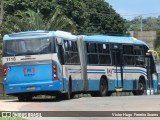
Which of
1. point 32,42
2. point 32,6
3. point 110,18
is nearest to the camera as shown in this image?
point 32,42

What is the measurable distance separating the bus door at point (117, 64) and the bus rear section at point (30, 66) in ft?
20.0

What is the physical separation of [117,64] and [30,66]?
698cm

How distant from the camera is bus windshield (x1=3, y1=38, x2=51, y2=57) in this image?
2198 cm

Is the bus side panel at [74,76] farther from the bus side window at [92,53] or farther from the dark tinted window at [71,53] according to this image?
the bus side window at [92,53]

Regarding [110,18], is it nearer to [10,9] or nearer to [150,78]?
[10,9]

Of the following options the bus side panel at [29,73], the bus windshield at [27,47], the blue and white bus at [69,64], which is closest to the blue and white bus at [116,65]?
the blue and white bus at [69,64]

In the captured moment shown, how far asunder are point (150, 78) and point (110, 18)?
43822 mm

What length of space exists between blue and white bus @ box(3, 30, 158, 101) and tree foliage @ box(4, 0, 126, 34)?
2164 cm

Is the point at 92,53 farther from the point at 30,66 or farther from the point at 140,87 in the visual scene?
A: the point at 140,87

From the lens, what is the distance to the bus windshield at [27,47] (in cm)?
2198

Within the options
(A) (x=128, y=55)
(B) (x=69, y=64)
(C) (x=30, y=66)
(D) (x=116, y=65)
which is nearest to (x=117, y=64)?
(D) (x=116, y=65)

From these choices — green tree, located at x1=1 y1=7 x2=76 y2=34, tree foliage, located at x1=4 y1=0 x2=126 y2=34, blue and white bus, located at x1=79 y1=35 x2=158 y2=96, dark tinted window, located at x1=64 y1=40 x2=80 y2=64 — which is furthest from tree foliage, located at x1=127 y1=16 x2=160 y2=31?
dark tinted window, located at x1=64 y1=40 x2=80 y2=64

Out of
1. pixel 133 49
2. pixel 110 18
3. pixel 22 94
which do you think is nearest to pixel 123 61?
pixel 133 49

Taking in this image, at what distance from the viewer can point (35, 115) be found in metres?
15.3
